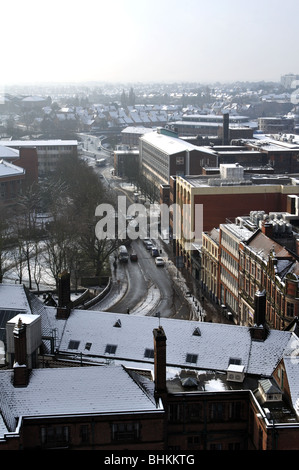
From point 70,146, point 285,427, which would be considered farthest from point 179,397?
point 70,146

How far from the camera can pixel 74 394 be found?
25797mm

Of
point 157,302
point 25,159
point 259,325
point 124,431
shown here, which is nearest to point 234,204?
point 157,302

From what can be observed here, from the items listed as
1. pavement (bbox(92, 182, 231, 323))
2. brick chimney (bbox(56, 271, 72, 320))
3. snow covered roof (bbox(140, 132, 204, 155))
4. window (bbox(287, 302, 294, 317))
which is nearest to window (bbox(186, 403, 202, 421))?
brick chimney (bbox(56, 271, 72, 320))

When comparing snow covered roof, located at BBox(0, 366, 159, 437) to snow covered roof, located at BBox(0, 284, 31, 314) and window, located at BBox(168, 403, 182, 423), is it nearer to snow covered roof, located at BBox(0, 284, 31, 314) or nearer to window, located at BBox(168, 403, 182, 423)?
window, located at BBox(168, 403, 182, 423)

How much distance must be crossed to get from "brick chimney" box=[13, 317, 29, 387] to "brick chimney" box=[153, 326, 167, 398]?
4.77 metres

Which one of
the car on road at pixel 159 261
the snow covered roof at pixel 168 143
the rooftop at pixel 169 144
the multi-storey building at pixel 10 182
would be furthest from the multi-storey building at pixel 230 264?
the multi-storey building at pixel 10 182

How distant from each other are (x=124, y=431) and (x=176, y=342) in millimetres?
6856

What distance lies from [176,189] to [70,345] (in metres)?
41.7

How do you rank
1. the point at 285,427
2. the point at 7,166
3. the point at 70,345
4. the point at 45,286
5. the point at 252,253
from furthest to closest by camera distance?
1. the point at 7,166
2. the point at 45,286
3. the point at 252,253
4. the point at 70,345
5. the point at 285,427

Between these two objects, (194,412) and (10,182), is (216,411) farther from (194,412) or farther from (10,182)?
(10,182)

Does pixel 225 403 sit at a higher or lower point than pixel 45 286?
higher

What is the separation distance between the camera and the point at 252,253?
46188 millimetres

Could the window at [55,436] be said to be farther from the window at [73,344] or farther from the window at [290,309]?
the window at [290,309]
